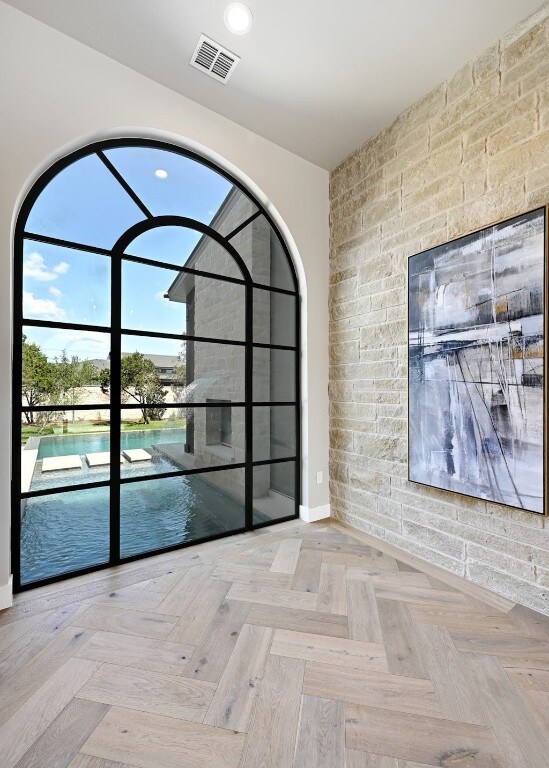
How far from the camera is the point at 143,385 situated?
246 centimetres

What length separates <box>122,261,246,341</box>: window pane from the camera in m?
2.42

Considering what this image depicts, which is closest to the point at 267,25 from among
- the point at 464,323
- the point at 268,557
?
the point at 464,323

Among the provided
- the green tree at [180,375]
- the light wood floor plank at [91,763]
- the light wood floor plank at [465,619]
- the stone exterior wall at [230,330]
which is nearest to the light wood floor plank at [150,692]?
the light wood floor plank at [91,763]

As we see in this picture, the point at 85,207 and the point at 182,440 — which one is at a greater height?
the point at 85,207

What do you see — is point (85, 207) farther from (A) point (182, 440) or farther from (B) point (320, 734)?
(B) point (320, 734)

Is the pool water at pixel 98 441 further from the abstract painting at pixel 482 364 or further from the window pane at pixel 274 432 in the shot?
the abstract painting at pixel 482 364

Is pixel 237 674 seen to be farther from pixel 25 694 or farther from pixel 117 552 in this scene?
pixel 117 552

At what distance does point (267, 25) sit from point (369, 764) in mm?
3372

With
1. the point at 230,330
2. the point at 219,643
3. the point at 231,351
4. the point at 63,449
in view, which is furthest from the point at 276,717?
the point at 230,330

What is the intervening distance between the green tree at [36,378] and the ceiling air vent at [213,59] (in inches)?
79.6

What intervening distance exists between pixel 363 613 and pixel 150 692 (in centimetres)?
106

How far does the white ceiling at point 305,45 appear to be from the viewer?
192 cm

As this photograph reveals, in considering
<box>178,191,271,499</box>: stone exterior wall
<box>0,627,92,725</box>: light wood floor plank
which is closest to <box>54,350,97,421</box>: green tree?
<box>178,191,271,499</box>: stone exterior wall

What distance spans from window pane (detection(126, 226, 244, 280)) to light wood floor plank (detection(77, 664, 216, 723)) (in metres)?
2.31
